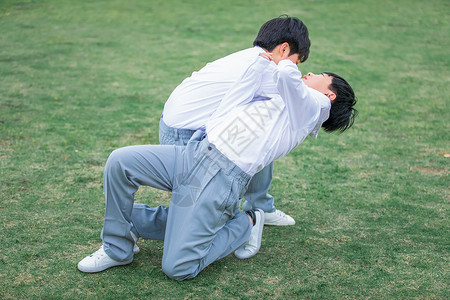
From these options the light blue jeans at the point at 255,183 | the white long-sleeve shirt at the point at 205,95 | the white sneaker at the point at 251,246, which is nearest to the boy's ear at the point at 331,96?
the white long-sleeve shirt at the point at 205,95

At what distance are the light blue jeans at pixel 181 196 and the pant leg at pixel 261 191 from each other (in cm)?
41

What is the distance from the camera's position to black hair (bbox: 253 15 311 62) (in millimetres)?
2754

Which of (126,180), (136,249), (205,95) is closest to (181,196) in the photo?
(126,180)

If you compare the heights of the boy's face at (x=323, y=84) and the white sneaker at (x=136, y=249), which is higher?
the boy's face at (x=323, y=84)

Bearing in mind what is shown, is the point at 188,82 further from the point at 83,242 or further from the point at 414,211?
the point at 414,211

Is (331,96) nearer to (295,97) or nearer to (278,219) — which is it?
(295,97)

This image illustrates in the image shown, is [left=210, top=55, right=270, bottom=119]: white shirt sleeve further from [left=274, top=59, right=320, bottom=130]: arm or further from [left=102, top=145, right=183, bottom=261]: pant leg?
[left=102, top=145, right=183, bottom=261]: pant leg

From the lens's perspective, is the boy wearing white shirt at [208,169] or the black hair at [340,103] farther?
the black hair at [340,103]

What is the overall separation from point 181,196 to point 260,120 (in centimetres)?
50

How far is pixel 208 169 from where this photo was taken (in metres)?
2.45

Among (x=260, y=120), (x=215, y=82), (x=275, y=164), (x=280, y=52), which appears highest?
(x=280, y=52)

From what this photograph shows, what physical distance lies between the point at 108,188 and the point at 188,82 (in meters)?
0.74

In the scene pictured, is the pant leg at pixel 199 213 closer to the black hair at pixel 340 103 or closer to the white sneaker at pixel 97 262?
the white sneaker at pixel 97 262

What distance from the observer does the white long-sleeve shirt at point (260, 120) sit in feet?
8.01
